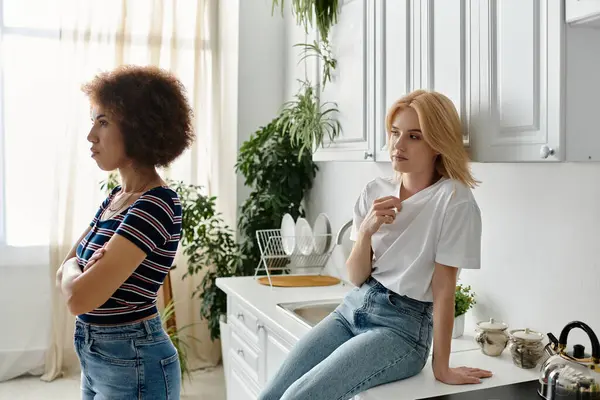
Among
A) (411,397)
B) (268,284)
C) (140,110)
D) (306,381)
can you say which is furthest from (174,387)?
(268,284)

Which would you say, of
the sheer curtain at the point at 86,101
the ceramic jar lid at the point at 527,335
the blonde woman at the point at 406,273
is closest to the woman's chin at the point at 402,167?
the blonde woman at the point at 406,273

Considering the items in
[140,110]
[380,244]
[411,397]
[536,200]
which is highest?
[140,110]

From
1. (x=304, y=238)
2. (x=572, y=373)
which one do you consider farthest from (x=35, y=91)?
(x=572, y=373)

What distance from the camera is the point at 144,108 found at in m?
1.57

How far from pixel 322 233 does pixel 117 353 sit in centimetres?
176

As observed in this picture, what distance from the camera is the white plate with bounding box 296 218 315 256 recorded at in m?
3.09

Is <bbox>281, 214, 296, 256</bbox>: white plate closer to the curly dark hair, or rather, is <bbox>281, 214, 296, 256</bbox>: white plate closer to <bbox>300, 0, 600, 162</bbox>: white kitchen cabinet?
<bbox>300, 0, 600, 162</bbox>: white kitchen cabinet

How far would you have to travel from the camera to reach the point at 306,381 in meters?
1.55

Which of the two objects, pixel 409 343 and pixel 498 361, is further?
pixel 498 361

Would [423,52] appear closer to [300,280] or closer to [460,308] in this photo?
[460,308]

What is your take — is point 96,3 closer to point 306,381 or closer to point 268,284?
point 268,284

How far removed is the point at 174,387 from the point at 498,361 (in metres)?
0.89

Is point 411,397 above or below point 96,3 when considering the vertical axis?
below

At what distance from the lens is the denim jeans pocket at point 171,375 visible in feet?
4.99
